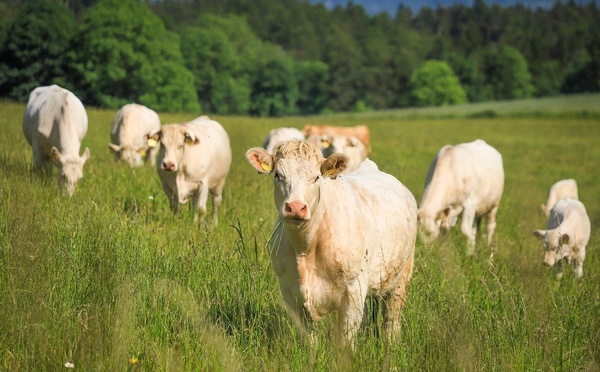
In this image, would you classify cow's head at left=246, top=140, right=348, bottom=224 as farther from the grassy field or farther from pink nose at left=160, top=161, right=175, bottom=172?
pink nose at left=160, top=161, right=175, bottom=172

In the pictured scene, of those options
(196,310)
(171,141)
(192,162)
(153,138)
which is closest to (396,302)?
(196,310)

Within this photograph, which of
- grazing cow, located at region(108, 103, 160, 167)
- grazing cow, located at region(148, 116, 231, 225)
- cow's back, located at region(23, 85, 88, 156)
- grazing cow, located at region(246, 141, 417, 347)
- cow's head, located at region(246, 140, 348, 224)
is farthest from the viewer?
grazing cow, located at region(108, 103, 160, 167)

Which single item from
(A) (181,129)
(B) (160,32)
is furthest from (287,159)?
(B) (160,32)

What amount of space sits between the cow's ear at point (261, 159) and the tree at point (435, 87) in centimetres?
10703

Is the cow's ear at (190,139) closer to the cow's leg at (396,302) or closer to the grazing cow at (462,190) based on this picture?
the grazing cow at (462,190)

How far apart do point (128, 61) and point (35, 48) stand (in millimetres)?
15095

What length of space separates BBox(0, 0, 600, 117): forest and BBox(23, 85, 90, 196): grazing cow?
1295cm

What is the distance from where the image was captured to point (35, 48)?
45.5m

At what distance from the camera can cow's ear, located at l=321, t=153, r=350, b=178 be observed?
17.6 ft

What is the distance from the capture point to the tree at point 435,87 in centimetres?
11069

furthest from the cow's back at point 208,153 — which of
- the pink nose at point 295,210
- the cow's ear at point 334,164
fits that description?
the pink nose at point 295,210

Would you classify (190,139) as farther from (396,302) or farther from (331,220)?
(331,220)

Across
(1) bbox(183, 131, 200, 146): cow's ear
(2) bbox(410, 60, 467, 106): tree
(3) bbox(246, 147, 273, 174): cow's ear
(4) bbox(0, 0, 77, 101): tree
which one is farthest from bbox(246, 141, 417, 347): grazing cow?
(2) bbox(410, 60, 467, 106): tree

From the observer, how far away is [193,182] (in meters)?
11.7
